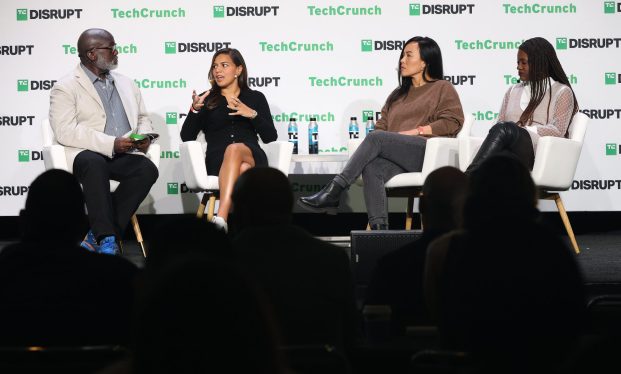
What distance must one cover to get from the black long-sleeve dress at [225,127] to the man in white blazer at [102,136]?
35 cm

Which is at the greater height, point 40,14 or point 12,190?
point 40,14

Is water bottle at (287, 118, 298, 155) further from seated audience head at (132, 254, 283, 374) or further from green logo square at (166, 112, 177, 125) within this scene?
seated audience head at (132, 254, 283, 374)

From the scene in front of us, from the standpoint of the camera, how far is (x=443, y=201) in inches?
102

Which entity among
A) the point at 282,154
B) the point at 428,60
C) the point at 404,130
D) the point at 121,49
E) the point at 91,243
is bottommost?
the point at 91,243

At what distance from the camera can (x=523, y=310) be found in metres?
1.73

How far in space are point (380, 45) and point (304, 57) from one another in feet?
1.95

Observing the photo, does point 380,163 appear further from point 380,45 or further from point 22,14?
point 22,14

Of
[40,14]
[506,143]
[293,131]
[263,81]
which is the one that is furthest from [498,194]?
[40,14]

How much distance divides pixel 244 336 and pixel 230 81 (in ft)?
16.2

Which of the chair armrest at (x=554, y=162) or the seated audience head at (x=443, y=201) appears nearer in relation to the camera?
the seated audience head at (x=443, y=201)

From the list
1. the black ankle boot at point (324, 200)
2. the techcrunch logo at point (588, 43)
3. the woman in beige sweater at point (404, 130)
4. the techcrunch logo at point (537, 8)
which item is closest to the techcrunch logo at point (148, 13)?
the woman in beige sweater at point (404, 130)

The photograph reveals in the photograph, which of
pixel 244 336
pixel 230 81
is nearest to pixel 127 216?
pixel 230 81

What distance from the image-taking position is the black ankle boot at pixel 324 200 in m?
4.98

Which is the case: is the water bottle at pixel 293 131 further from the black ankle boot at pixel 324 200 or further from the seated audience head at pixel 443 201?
the seated audience head at pixel 443 201
